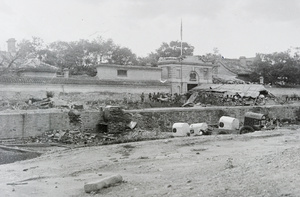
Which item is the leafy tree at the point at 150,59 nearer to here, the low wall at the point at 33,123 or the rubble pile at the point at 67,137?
the low wall at the point at 33,123

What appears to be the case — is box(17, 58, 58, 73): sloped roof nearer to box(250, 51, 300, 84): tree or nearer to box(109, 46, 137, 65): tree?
box(109, 46, 137, 65): tree

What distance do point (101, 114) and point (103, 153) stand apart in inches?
391

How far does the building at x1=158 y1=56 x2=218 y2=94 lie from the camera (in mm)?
45031

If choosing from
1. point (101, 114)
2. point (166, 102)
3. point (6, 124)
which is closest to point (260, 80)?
point (166, 102)

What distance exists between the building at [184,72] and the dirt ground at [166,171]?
26.1m

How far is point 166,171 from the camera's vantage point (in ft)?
40.2

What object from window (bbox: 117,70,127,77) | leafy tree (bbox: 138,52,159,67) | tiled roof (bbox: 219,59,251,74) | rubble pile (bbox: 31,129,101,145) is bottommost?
rubble pile (bbox: 31,129,101,145)

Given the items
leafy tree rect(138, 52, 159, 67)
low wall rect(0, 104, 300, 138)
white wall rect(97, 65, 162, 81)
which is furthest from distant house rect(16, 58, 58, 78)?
leafy tree rect(138, 52, 159, 67)

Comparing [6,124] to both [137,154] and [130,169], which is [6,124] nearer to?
[137,154]

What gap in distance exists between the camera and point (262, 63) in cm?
5425

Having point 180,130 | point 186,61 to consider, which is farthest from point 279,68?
point 180,130

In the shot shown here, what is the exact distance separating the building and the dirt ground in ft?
85.7

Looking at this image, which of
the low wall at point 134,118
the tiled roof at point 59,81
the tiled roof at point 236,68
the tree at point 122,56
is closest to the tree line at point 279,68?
the tiled roof at point 236,68

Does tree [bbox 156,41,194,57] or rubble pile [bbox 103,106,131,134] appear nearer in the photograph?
rubble pile [bbox 103,106,131,134]
